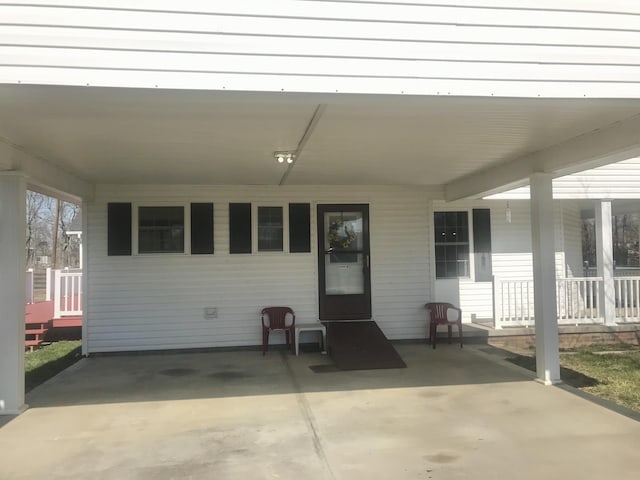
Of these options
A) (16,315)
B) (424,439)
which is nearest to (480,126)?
(424,439)

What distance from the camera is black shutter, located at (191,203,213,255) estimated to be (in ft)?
24.5

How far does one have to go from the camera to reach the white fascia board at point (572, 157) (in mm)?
4164

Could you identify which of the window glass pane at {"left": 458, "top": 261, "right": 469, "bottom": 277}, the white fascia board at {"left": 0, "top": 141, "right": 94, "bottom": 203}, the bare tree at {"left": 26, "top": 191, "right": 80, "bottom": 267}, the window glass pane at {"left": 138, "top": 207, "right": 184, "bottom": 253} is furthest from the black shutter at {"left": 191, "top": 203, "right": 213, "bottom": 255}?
the bare tree at {"left": 26, "top": 191, "right": 80, "bottom": 267}

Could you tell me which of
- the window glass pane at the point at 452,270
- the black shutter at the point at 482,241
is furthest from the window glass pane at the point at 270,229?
the black shutter at the point at 482,241

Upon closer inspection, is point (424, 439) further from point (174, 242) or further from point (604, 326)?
point (604, 326)

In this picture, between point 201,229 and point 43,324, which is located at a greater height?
point 201,229

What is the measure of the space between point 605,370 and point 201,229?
5725mm

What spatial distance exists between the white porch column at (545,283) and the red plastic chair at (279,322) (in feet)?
11.2

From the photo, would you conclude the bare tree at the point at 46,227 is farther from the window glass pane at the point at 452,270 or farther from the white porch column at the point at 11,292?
the white porch column at the point at 11,292

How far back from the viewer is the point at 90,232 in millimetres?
7363

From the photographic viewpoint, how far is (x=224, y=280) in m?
7.53

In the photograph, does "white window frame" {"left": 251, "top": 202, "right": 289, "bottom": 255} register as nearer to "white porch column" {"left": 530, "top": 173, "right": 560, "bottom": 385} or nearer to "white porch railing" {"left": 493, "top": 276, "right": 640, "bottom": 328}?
"white porch railing" {"left": 493, "top": 276, "right": 640, "bottom": 328}

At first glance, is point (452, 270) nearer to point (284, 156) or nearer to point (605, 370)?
point (605, 370)

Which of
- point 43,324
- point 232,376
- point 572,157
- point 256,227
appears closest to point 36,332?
point 43,324
